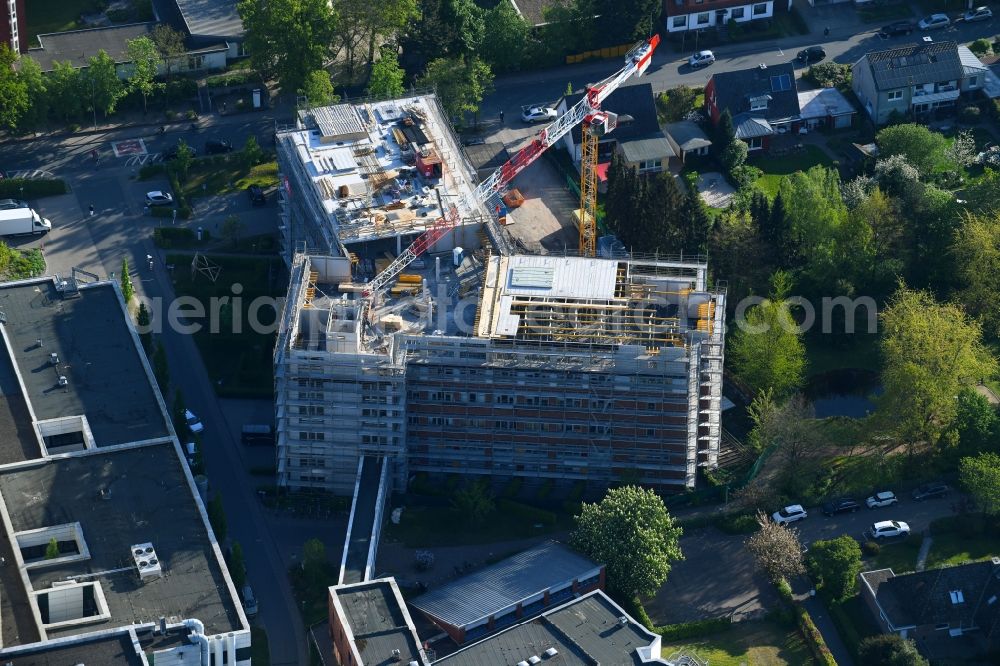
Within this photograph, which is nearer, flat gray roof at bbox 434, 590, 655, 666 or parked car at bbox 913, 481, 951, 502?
flat gray roof at bbox 434, 590, 655, 666

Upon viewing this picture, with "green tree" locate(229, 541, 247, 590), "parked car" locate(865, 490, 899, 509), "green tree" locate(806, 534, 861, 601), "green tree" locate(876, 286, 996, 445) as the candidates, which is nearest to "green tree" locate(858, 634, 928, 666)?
"green tree" locate(806, 534, 861, 601)

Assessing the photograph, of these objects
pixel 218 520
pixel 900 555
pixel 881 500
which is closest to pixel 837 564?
pixel 900 555

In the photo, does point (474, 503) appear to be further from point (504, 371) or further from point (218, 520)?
point (218, 520)

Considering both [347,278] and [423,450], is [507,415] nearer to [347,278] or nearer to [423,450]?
[423,450]

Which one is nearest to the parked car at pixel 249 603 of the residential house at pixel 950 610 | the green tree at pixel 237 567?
the green tree at pixel 237 567

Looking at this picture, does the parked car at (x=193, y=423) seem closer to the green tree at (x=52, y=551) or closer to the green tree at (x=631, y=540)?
the green tree at (x=52, y=551)

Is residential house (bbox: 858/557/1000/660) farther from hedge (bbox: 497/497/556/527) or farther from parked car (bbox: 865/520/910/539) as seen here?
hedge (bbox: 497/497/556/527)
